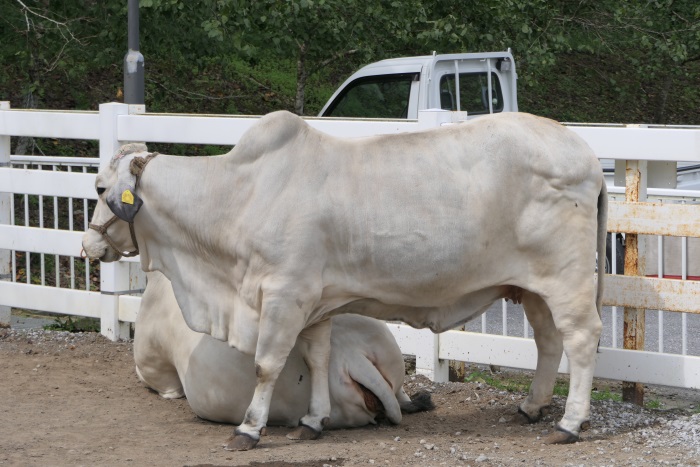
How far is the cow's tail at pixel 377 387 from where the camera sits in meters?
6.15

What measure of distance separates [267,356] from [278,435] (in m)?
0.51

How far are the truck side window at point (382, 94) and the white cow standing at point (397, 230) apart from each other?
7.66m

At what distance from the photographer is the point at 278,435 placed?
19.9 ft

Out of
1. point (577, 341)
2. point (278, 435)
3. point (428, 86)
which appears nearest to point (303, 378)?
point (278, 435)

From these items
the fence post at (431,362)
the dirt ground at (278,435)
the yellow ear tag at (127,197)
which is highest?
the yellow ear tag at (127,197)

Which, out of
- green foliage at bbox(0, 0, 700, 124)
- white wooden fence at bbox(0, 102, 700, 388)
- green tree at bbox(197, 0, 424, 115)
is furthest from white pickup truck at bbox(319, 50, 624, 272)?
white wooden fence at bbox(0, 102, 700, 388)

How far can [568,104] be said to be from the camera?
73.8 feet

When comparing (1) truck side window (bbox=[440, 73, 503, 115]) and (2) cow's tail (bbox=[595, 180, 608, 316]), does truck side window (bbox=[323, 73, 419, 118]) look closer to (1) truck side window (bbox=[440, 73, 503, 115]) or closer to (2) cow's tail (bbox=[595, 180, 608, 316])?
(1) truck side window (bbox=[440, 73, 503, 115])

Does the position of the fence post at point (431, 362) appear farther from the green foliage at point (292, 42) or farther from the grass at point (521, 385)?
the green foliage at point (292, 42)

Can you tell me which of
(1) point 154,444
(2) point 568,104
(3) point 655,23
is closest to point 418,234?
(1) point 154,444

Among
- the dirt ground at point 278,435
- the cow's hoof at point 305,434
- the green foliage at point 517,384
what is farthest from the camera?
the green foliage at point 517,384

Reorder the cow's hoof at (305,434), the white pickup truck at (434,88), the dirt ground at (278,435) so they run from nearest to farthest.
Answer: the dirt ground at (278,435), the cow's hoof at (305,434), the white pickup truck at (434,88)

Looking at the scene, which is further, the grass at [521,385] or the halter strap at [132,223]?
the grass at [521,385]

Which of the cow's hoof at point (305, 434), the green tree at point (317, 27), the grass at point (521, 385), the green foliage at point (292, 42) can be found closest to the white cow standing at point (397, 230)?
the cow's hoof at point (305, 434)
